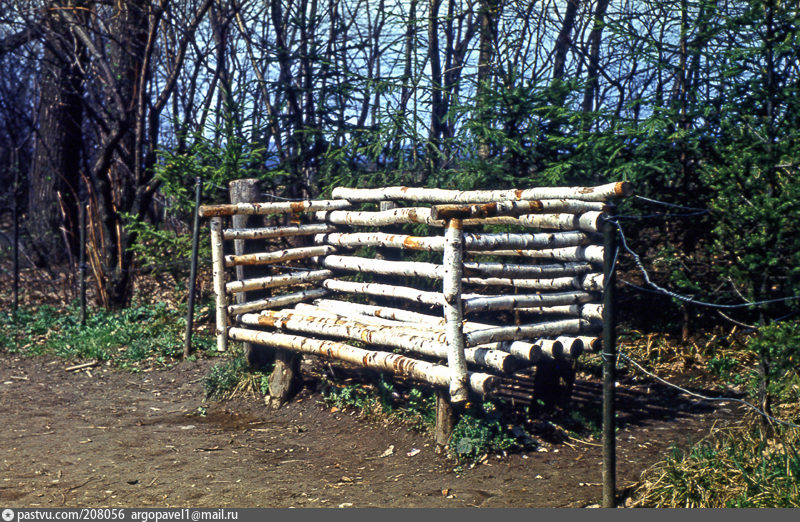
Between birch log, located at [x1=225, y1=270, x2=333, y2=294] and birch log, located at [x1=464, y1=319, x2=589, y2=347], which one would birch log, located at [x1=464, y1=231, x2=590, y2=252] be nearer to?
birch log, located at [x1=464, y1=319, x2=589, y2=347]

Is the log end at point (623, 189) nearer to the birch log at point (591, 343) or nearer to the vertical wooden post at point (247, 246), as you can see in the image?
the birch log at point (591, 343)

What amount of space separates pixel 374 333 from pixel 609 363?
2.22m

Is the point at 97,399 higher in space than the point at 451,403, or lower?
lower

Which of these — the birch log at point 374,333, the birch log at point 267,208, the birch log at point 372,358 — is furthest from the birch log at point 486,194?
the birch log at point 372,358

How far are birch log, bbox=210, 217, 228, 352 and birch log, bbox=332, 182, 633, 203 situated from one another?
1.25 m

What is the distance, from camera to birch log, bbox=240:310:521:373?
5031mm

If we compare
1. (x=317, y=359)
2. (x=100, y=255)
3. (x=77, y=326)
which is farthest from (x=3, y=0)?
(x=317, y=359)

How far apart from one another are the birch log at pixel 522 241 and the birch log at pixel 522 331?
0.59 metres

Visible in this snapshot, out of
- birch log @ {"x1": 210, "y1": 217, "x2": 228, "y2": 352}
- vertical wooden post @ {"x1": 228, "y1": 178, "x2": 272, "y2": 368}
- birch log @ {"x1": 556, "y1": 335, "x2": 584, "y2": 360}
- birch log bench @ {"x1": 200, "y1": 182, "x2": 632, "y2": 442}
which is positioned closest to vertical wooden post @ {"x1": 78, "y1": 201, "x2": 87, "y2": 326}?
birch log bench @ {"x1": 200, "y1": 182, "x2": 632, "y2": 442}

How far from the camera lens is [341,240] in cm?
719

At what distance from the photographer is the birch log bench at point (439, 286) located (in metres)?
5.06

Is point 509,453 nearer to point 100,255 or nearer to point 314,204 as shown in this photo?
point 314,204

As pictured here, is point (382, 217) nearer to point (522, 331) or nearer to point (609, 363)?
point (522, 331)

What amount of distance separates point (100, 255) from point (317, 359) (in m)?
4.28
